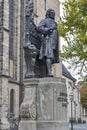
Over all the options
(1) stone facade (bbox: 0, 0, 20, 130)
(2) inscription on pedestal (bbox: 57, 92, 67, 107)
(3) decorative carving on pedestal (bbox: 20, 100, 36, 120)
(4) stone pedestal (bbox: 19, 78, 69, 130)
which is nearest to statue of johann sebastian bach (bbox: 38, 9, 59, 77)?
(4) stone pedestal (bbox: 19, 78, 69, 130)

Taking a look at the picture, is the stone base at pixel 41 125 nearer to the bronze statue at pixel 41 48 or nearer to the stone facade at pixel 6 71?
the bronze statue at pixel 41 48

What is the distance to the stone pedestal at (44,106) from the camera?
10039 millimetres

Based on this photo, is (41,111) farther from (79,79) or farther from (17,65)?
(17,65)

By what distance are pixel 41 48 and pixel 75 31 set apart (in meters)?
7.44

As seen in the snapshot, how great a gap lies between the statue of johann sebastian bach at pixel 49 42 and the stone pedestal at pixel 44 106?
1.59 ft

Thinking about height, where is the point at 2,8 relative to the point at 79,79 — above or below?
above

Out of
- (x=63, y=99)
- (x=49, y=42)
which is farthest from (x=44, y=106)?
(x=49, y=42)

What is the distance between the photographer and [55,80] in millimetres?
10250

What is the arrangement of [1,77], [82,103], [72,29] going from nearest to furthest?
[72,29] → [1,77] → [82,103]

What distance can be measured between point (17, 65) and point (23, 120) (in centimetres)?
2040

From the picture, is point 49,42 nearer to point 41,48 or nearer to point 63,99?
point 41,48

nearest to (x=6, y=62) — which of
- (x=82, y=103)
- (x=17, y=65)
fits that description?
(x=17, y=65)

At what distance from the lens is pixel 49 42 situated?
10656 millimetres

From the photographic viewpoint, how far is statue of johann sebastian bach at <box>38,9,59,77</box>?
10.5m
